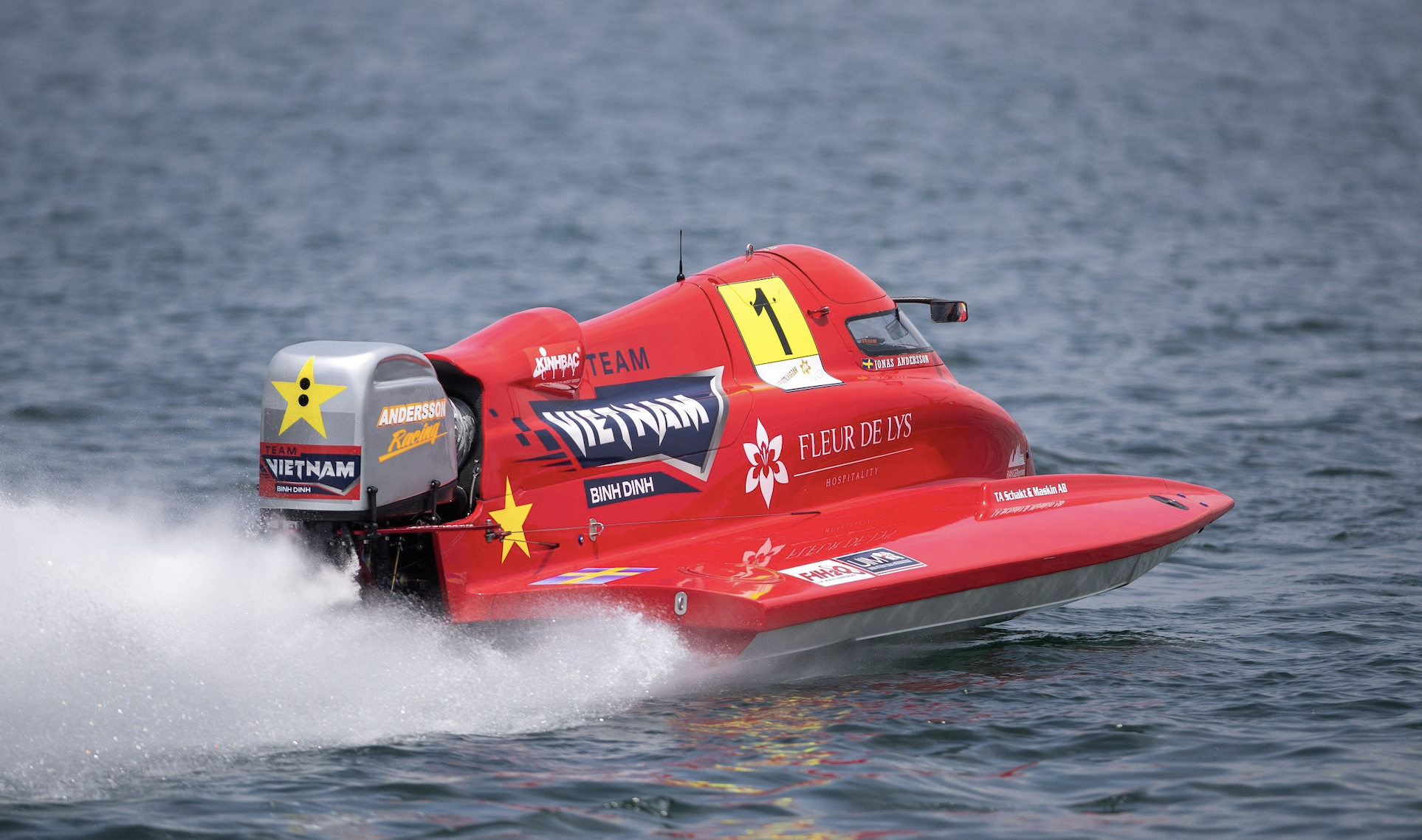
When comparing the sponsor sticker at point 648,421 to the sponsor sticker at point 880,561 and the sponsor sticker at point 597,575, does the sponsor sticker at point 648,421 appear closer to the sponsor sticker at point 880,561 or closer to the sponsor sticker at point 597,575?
the sponsor sticker at point 597,575

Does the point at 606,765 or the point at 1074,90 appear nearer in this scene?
the point at 606,765

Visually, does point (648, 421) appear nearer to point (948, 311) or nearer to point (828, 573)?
point (828, 573)

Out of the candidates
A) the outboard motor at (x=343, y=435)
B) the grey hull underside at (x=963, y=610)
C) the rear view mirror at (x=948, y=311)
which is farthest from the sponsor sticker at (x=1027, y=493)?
the outboard motor at (x=343, y=435)

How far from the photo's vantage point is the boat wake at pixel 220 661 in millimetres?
5211

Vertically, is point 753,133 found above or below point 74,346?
above

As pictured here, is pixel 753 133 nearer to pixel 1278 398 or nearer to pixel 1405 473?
pixel 1278 398

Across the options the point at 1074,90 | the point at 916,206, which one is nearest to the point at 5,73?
the point at 916,206

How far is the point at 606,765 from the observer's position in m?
5.34

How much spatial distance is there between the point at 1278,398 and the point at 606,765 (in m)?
9.51

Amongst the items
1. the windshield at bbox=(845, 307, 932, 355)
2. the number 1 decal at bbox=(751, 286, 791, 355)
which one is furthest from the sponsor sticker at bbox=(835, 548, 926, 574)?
the windshield at bbox=(845, 307, 932, 355)

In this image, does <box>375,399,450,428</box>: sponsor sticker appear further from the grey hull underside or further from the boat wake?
the grey hull underside

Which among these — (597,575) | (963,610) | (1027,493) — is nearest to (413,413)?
(597,575)

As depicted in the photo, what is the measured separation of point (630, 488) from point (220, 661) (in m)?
1.97

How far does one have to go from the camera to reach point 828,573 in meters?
6.36
